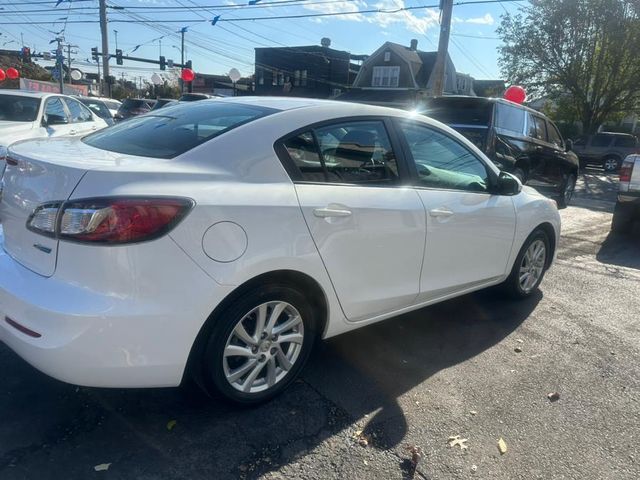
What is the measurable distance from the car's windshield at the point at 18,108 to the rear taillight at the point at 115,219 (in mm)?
6751

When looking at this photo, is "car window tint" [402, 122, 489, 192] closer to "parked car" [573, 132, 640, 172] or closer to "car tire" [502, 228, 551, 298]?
"car tire" [502, 228, 551, 298]

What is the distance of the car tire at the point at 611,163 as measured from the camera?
72.8ft

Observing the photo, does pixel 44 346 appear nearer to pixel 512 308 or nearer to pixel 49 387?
pixel 49 387

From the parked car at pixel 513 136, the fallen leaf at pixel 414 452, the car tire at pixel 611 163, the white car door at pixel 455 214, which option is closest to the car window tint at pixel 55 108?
the parked car at pixel 513 136

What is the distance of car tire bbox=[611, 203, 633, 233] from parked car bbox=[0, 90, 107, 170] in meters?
7.79

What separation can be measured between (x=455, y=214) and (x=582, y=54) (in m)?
25.3

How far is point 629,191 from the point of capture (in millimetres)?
7297

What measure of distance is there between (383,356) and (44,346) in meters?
2.06

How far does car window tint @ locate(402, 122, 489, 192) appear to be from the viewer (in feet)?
10.9

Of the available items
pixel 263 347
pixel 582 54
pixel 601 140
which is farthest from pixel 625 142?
pixel 263 347

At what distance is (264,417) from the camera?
2664 mm

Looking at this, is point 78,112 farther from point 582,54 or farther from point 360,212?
point 582,54

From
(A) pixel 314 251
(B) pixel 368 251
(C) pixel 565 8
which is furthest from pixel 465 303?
(C) pixel 565 8

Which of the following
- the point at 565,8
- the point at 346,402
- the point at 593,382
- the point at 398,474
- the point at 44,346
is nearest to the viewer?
the point at 44,346
